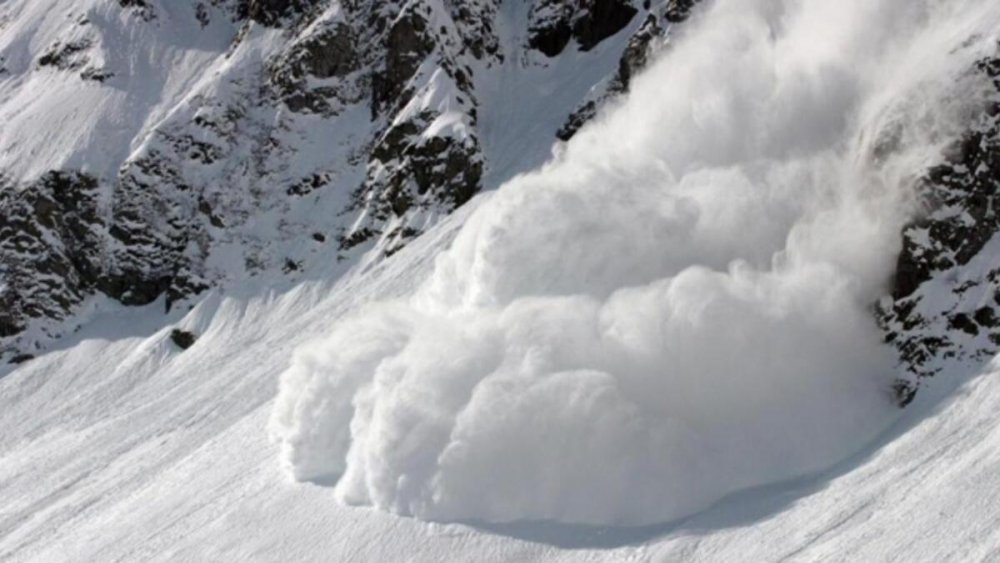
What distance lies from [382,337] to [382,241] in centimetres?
1661

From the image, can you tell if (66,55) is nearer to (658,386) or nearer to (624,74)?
(624,74)

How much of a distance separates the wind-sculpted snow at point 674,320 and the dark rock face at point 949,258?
27.3 inches

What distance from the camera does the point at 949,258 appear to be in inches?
1517

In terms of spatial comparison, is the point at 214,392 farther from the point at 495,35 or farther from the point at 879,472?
the point at 879,472

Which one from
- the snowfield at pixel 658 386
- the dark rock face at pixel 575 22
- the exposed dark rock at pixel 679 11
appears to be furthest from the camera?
the dark rock face at pixel 575 22

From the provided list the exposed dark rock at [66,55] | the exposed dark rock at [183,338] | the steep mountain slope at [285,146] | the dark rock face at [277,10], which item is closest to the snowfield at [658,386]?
the exposed dark rock at [183,338]

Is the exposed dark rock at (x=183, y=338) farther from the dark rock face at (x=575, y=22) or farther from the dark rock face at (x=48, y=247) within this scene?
the dark rock face at (x=575, y=22)

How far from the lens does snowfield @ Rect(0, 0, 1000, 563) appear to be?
117 ft

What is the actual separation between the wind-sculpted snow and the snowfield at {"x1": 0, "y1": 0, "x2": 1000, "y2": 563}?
0.10m

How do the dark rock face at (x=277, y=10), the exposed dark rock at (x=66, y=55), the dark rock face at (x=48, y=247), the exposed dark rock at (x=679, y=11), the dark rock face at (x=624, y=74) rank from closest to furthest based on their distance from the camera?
the dark rock face at (x=624, y=74) < the exposed dark rock at (x=679, y=11) < the dark rock face at (x=48, y=247) < the dark rock face at (x=277, y=10) < the exposed dark rock at (x=66, y=55)

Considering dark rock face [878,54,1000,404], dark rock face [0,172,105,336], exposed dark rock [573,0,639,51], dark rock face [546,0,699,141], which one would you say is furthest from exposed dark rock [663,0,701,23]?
dark rock face [0,172,105,336]

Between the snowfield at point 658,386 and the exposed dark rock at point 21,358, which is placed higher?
the exposed dark rock at point 21,358

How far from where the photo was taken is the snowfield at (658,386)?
117ft

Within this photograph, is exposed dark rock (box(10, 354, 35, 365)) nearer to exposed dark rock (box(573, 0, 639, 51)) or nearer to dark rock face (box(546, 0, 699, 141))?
dark rock face (box(546, 0, 699, 141))
